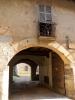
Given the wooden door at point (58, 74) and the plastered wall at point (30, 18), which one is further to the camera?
the wooden door at point (58, 74)

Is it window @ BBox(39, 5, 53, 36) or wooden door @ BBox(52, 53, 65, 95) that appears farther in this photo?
wooden door @ BBox(52, 53, 65, 95)

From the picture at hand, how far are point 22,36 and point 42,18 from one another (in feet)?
4.47

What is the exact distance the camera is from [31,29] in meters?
9.27

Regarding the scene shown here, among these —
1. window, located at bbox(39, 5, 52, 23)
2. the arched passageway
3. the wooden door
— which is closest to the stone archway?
the arched passageway

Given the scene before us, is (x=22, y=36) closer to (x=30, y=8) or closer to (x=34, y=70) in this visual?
(x=30, y=8)

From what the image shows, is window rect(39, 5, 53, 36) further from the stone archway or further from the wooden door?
the wooden door

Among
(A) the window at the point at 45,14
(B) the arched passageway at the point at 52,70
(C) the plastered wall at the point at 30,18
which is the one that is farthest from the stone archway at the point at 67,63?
(A) the window at the point at 45,14

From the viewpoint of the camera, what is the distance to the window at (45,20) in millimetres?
9445

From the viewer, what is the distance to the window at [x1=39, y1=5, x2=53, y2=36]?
372 inches

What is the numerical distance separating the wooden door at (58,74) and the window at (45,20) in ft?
7.60

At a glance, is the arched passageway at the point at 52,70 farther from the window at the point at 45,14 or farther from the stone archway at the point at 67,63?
the window at the point at 45,14

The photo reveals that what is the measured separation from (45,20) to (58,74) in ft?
12.2

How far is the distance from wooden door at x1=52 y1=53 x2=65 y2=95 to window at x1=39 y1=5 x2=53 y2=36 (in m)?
2.32

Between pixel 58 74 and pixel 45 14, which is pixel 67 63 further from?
pixel 45 14
